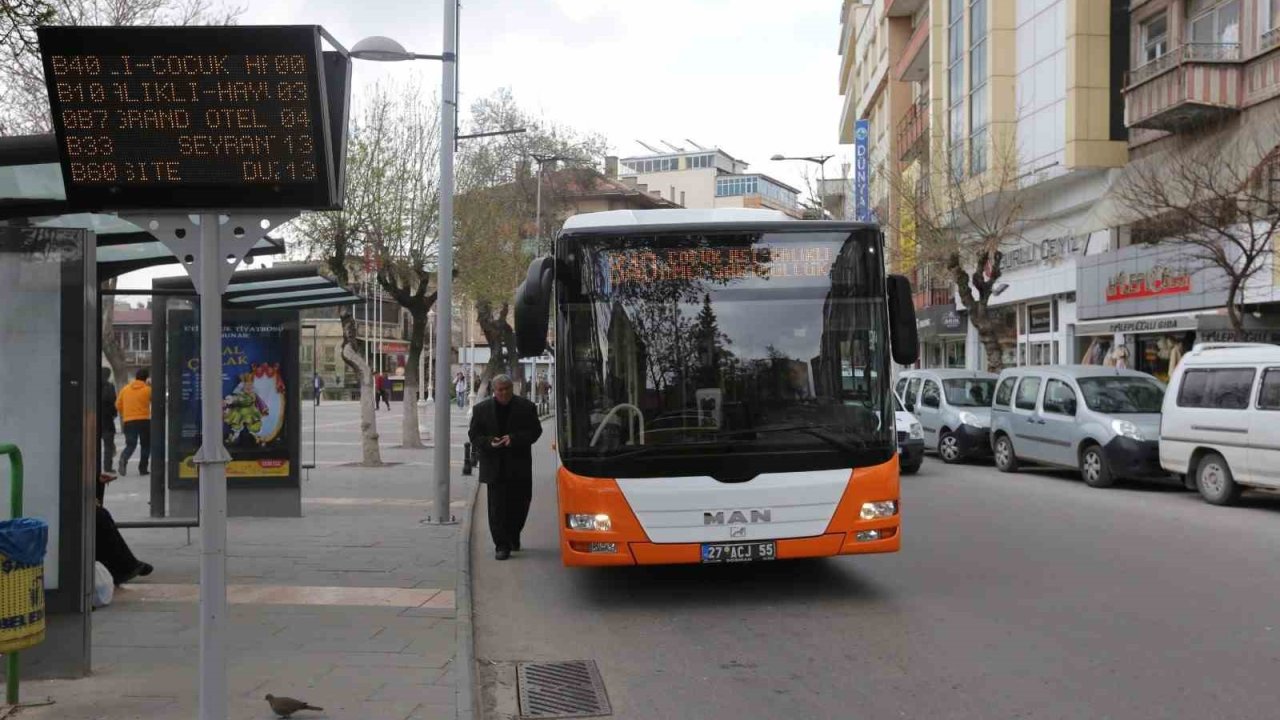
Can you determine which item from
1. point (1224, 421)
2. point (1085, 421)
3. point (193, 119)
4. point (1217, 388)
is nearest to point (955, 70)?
point (1085, 421)

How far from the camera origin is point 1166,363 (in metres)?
26.3

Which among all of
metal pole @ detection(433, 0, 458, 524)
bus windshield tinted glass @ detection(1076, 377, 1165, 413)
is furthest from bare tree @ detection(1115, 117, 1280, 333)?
metal pole @ detection(433, 0, 458, 524)

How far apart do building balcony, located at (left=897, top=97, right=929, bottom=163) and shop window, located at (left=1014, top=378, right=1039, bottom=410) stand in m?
20.7

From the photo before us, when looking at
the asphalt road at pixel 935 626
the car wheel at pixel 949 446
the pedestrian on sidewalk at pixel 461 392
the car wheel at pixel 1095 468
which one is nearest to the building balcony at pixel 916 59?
the pedestrian on sidewalk at pixel 461 392

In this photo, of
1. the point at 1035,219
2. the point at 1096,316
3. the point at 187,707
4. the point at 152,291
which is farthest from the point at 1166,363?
the point at 187,707

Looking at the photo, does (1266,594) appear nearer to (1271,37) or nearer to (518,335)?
(518,335)

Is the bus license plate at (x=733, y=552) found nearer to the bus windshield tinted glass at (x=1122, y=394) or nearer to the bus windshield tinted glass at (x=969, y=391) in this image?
the bus windshield tinted glass at (x=1122, y=394)

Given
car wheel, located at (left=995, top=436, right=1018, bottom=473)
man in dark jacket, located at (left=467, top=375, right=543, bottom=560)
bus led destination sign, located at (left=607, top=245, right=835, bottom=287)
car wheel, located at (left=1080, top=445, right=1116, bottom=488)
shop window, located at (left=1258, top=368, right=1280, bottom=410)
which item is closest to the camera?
bus led destination sign, located at (left=607, top=245, right=835, bottom=287)

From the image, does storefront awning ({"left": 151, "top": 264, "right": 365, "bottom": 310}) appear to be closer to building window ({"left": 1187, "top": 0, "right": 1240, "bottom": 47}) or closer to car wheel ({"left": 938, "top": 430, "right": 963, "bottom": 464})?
car wheel ({"left": 938, "top": 430, "right": 963, "bottom": 464})

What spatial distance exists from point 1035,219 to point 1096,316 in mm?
4742

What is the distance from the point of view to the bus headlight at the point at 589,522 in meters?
7.94

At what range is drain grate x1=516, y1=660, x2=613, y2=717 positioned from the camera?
18.9ft

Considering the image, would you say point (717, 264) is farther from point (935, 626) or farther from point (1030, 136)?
point (1030, 136)

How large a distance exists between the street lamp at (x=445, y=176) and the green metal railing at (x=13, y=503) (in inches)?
295
